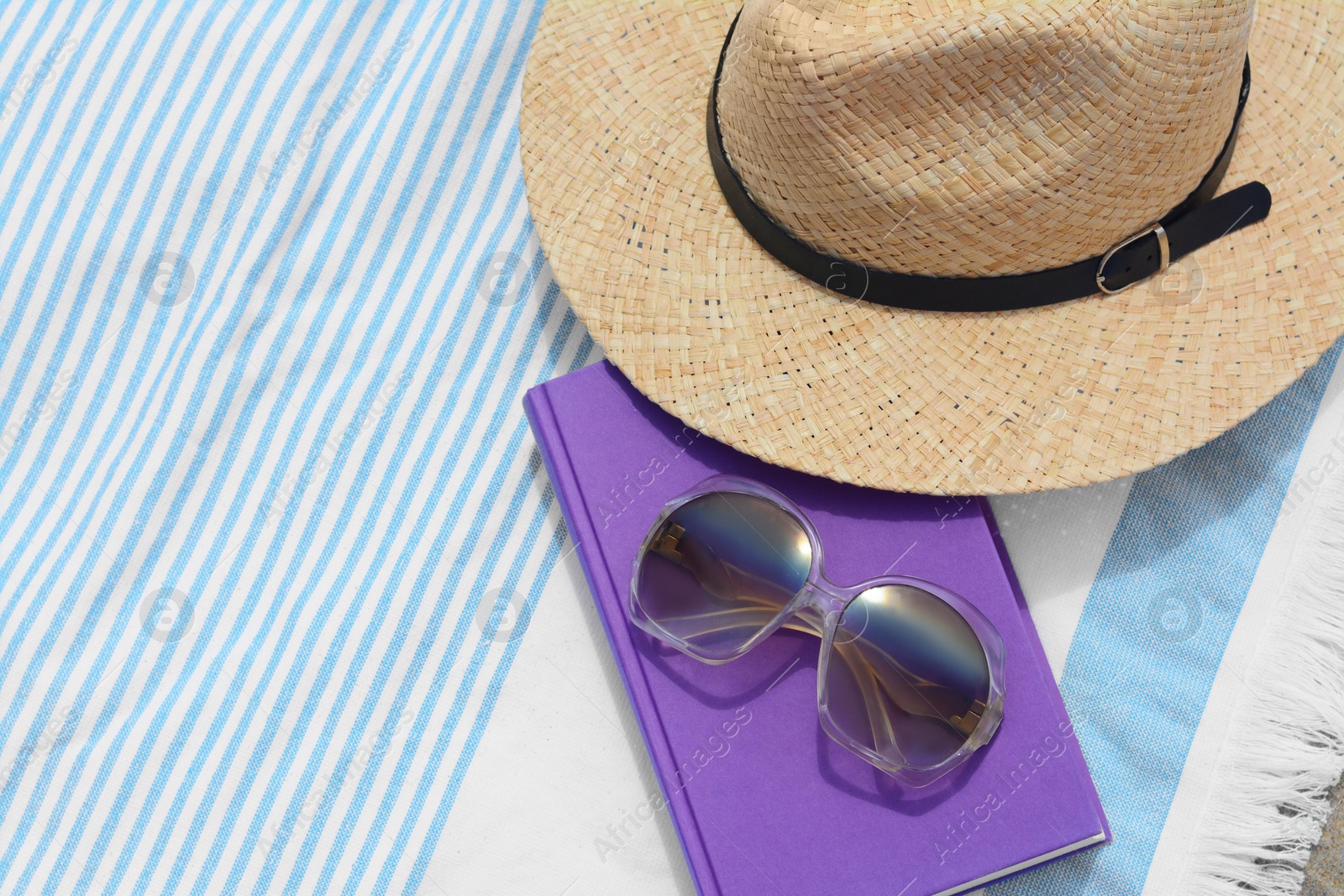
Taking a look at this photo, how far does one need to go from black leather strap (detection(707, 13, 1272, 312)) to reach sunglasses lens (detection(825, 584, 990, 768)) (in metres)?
0.21

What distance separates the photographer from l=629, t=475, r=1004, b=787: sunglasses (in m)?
0.68

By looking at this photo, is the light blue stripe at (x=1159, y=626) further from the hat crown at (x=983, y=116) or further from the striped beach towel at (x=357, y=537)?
the hat crown at (x=983, y=116)

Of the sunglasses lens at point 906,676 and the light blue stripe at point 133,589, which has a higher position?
the light blue stripe at point 133,589

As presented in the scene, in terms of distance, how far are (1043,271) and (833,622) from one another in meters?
0.29

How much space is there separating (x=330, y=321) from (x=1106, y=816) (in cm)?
79

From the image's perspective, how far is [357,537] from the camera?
2.77 ft

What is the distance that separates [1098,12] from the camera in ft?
1.77

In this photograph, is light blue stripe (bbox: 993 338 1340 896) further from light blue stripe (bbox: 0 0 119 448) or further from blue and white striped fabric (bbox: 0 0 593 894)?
light blue stripe (bbox: 0 0 119 448)

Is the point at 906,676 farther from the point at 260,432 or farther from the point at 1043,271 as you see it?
the point at 260,432

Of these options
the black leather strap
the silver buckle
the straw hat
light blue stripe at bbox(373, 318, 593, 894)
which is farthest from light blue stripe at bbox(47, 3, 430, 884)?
the silver buckle

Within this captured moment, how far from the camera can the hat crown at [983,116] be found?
1.79 feet

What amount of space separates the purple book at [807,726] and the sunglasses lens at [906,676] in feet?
0.12

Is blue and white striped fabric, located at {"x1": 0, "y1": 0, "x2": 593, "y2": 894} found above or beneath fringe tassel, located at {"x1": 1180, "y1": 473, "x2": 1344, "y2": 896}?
above

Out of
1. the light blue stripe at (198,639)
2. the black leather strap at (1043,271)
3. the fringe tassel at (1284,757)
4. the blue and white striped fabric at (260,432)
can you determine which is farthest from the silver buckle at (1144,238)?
the light blue stripe at (198,639)
